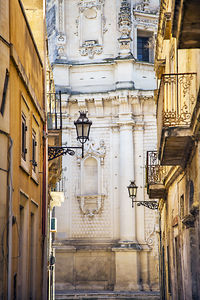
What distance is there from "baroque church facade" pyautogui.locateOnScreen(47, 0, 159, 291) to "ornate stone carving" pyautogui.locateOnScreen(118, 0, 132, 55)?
0.05 meters

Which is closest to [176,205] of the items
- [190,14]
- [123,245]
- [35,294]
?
[35,294]

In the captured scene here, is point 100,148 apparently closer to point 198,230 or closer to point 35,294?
point 35,294

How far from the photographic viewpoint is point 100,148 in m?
32.4

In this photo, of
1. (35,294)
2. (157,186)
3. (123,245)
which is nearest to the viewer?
(35,294)

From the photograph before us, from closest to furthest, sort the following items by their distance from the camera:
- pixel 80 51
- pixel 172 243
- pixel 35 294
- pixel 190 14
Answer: pixel 190 14, pixel 35 294, pixel 172 243, pixel 80 51

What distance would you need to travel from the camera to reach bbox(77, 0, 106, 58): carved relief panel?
3322 cm

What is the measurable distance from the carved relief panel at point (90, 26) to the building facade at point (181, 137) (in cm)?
1440

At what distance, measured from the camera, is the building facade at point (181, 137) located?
793 cm

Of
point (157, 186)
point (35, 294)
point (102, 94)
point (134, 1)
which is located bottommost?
point (35, 294)

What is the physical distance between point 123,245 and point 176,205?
47.8 ft

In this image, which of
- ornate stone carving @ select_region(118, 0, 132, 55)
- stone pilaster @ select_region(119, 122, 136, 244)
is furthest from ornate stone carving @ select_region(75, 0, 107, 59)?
stone pilaster @ select_region(119, 122, 136, 244)

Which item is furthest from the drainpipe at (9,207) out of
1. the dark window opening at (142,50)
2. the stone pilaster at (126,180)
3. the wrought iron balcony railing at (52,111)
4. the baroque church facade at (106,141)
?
the dark window opening at (142,50)

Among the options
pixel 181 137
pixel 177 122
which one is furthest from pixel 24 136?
pixel 181 137

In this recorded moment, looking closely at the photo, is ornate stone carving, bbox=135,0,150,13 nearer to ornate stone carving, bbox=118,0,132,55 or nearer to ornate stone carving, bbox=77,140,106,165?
ornate stone carving, bbox=118,0,132,55
